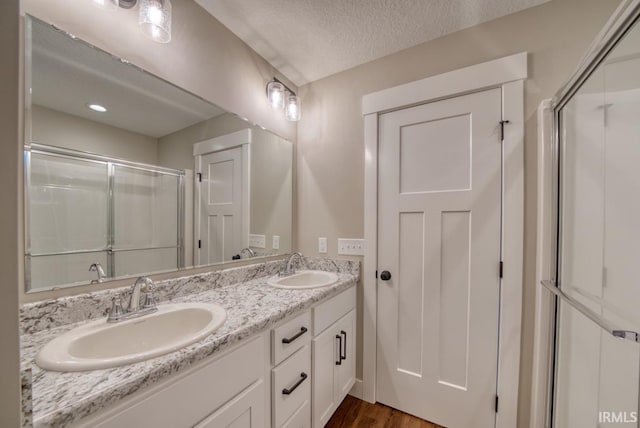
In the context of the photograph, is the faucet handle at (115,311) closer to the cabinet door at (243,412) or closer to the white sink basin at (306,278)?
the cabinet door at (243,412)

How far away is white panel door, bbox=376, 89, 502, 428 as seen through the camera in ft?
4.55

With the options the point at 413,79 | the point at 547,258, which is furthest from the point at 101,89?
the point at 547,258

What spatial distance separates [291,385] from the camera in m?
→ 1.10

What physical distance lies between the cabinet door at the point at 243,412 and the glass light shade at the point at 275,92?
65.2 inches

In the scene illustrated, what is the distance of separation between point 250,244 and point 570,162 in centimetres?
181

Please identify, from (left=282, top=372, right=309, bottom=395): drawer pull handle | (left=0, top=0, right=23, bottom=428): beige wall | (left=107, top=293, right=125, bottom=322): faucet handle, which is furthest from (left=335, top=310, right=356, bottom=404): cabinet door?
(left=0, top=0, right=23, bottom=428): beige wall

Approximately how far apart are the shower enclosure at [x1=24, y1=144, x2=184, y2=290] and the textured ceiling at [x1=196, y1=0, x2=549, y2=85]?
97 cm

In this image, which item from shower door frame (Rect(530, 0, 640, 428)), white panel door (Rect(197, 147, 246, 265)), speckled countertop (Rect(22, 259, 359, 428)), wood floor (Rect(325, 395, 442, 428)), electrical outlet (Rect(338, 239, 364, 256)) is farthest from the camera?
electrical outlet (Rect(338, 239, 364, 256))

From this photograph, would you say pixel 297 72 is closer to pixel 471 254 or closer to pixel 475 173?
pixel 475 173

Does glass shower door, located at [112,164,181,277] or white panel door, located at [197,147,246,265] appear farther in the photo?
white panel door, located at [197,147,246,265]

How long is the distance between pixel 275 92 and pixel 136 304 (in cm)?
149

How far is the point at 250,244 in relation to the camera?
1652 mm

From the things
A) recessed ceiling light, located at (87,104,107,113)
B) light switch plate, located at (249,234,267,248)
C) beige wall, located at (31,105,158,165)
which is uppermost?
recessed ceiling light, located at (87,104,107,113)

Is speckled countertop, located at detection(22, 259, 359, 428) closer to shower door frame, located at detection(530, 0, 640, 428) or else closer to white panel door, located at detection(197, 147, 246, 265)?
white panel door, located at detection(197, 147, 246, 265)
